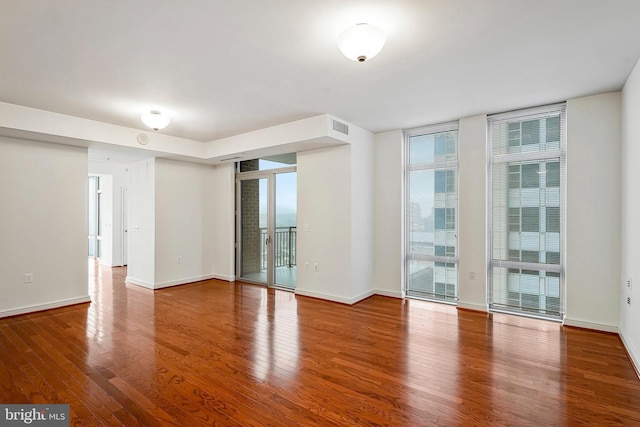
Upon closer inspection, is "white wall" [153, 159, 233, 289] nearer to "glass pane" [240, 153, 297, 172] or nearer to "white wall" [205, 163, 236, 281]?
"white wall" [205, 163, 236, 281]

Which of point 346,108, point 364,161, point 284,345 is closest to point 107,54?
point 346,108

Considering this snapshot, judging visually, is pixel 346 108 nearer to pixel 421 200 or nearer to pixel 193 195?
pixel 421 200

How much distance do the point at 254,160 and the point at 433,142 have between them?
344cm

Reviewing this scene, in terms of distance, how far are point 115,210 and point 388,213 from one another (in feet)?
23.5

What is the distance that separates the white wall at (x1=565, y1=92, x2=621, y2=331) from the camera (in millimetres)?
3701

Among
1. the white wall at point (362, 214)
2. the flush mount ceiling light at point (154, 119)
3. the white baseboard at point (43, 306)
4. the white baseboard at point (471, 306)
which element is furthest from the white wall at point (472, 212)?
the white baseboard at point (43, 306)

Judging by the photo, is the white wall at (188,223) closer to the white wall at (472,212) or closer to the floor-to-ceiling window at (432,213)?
the floor-to-ceiling window at (432,213)

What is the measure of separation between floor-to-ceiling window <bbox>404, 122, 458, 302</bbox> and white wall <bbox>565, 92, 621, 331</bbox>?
141 cm

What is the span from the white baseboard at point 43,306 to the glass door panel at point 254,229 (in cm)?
270

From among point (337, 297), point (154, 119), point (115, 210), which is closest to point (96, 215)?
point (115, 210)

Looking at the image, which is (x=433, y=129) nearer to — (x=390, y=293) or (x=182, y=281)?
(x=390, y=293)

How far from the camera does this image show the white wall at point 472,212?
4.57m

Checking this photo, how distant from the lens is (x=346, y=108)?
4.33m

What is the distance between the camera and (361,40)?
2.34 m
